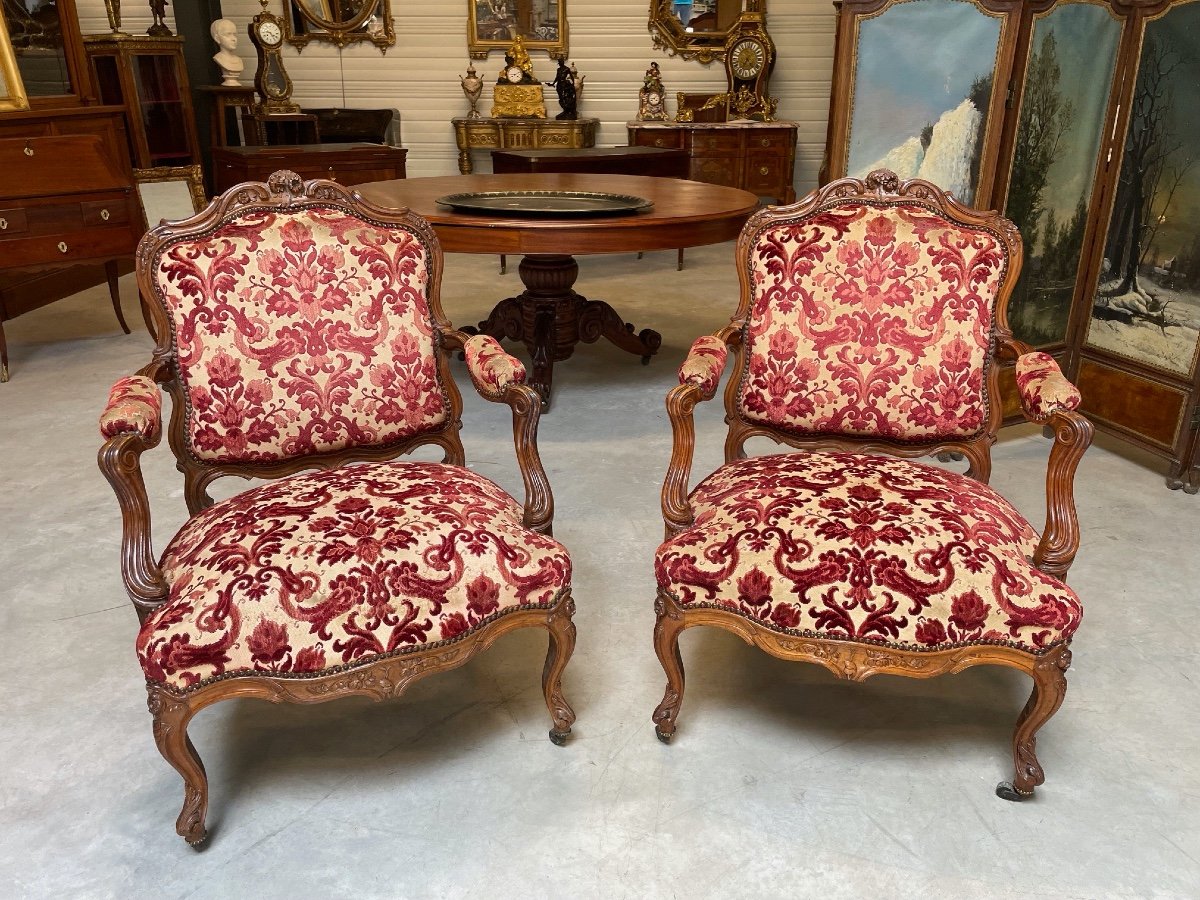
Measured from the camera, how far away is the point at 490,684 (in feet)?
6.90

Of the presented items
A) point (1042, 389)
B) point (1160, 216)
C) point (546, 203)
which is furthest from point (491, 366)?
point (1160, 216)

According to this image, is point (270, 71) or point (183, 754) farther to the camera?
point (270, 71)

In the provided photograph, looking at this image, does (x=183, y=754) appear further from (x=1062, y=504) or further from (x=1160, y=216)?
(x=1160, y=216)

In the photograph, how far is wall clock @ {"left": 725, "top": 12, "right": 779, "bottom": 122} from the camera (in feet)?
22.8

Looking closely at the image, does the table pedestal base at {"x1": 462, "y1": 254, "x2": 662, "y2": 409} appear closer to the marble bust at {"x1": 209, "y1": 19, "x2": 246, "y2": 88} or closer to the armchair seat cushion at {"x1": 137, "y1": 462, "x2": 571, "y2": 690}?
the armchair seat cushion at {"x1": 137, "y1": 462, "x2": 571, "y2": 690}

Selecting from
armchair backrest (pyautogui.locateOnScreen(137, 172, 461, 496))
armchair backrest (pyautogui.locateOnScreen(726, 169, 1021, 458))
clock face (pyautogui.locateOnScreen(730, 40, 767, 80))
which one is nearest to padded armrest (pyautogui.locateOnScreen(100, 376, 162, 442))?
armchair backrest (pyautogui.locateOnScreen(137, 172, 461, 496))

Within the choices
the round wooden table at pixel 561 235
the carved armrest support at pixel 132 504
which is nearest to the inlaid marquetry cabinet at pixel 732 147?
the round wooden table at pixel 561 235

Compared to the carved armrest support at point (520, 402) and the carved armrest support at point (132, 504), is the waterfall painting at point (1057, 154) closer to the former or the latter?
the carved armrest support at point (520, 402)

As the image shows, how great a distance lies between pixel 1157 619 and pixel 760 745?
117 centimetres

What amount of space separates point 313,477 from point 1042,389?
1.46 m

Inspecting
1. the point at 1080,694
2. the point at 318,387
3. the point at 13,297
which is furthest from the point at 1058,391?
the point at 13,297

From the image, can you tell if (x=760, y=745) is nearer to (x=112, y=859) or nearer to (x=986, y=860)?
(x=986, y=860)

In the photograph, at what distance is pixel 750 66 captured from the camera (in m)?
7.01

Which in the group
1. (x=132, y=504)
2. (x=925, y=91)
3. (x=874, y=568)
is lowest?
(x=874, y=568)
